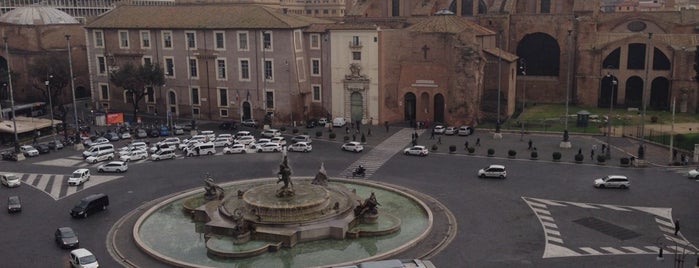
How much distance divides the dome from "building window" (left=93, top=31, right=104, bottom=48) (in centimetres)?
1581

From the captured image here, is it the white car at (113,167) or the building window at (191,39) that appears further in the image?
the building window at (191,39)

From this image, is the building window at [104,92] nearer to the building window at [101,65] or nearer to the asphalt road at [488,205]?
the building window at [101,65]

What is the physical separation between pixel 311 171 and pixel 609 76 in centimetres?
4699

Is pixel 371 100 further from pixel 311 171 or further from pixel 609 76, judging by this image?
pixel 609 76

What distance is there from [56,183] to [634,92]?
227 ft

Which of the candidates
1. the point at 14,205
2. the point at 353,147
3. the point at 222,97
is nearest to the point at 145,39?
the point at 222,97

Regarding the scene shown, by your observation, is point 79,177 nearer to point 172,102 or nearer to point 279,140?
point 279,140

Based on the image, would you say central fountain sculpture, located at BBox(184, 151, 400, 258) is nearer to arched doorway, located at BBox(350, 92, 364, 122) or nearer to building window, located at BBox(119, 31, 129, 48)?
arched doorway, located at BBox(350, 92, 364, 122)

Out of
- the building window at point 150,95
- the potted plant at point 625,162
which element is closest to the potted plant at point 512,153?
the potted plant at point 625,162

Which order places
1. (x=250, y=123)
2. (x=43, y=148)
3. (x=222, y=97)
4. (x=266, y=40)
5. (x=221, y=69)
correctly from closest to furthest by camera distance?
(x=43, y=148) < (x=266, y=40) < (x=250, y=123) < (x=221, y=69) < (x=222, y=97)

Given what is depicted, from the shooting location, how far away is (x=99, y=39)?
300ft

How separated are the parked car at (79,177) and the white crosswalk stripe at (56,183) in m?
0.34

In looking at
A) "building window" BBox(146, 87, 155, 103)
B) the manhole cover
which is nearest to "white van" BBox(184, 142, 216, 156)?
"building window" BBox(146, 87, 155, 103)

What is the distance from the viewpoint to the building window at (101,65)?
92125 mm
